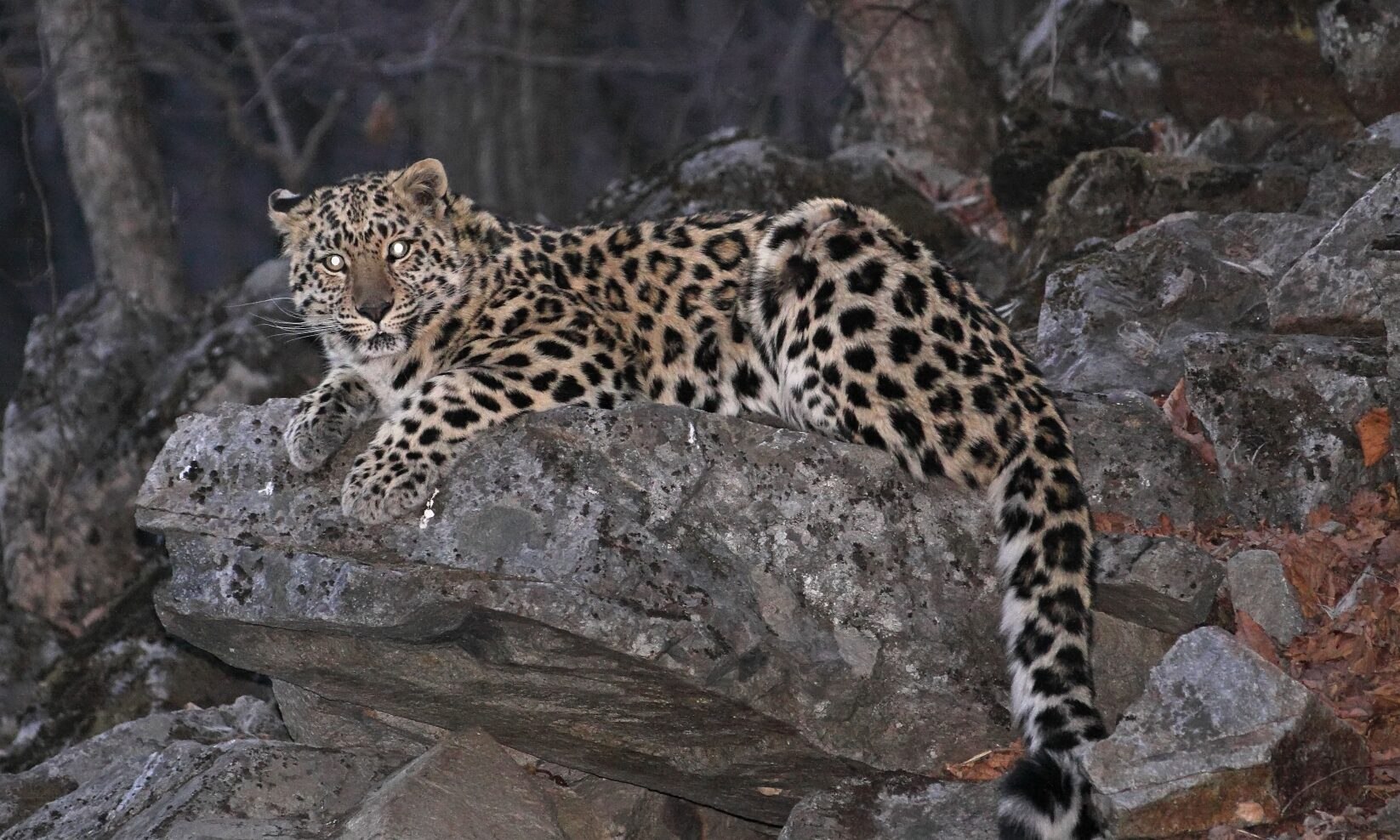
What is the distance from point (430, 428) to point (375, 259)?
110cm

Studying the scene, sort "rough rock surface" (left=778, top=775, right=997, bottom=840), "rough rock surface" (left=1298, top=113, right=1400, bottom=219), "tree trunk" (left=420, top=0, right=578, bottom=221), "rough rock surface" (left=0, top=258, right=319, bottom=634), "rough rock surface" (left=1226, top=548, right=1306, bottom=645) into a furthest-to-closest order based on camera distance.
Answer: "tree trunk" (left=420, top=0, right=578, bottom=221) < "rough rock surface" (left=0, top=258, right=319, bottom=634) < "rough rock surface" (left=1298, top=113, right=1400, bottom=219) < "rough rock surface" (left=1226, top=548, right=1306, bottom=645) < "rough rock surface" (left=778, top=775, right=997, bottom=840)

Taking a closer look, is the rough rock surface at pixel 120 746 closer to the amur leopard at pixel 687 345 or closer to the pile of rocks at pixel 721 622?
the pile of rocks at pixel 721 622

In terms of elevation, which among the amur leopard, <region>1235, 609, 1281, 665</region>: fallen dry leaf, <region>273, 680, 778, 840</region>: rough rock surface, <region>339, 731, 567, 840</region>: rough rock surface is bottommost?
<region>273, 680, 778, 840</region>: rough rock surface

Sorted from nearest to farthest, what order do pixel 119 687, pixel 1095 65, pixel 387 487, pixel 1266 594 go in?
pixel 387 487
pixel 1266 594
pixel 119 687
pixel 1095 65

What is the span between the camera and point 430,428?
6559mm

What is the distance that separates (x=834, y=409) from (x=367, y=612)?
2.15m

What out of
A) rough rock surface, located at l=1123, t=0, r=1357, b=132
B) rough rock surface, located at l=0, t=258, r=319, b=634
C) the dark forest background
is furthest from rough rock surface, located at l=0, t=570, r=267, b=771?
rough rock surface, located at l=1123, t=0, r=1357, b=132

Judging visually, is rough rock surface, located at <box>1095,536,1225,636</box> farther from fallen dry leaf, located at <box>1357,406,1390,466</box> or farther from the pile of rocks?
fallen dry leaf, located at <box>1357,406,1390,466</box>

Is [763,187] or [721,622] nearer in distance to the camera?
[721,622]

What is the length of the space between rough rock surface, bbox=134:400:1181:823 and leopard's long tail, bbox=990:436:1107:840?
292mm

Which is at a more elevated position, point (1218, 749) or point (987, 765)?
point (1218, 749)

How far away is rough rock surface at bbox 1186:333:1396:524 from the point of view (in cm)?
720

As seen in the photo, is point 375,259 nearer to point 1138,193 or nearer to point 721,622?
point 721,622

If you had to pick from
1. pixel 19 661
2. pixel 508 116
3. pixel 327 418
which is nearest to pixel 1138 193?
pixel 327 418
